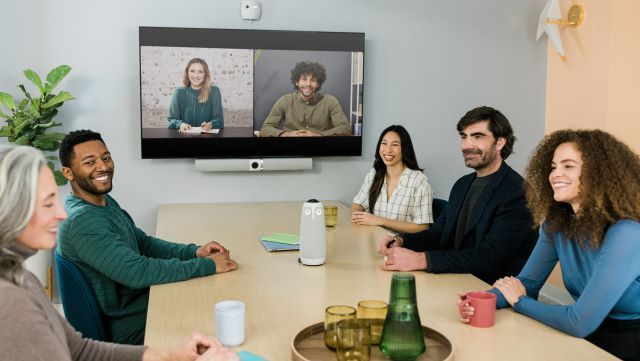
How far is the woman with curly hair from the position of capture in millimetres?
1828

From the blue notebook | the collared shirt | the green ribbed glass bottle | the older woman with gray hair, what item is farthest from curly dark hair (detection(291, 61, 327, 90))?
the older woman with gray hair

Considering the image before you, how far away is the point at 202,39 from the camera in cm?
434

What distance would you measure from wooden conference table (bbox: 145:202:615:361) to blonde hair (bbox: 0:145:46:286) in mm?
540

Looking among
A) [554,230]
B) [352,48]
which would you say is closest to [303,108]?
[352,48]

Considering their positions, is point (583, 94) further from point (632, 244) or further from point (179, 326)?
point (179, 326)

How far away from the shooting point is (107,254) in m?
2.27

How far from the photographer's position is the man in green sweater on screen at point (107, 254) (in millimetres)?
2271

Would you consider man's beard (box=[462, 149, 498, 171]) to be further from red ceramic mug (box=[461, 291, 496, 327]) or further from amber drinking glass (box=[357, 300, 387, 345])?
amber drinking glass (box=[357, 300, 387, 345])

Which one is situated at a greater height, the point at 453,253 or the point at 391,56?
the point at 391,56

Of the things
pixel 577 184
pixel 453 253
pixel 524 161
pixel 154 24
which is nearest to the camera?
pixel 577 184

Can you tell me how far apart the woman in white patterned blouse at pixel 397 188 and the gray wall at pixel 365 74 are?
73 centimetres

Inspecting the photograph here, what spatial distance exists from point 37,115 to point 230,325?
279cm

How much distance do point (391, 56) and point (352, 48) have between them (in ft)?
1.04

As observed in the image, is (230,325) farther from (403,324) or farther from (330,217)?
(330,217)
